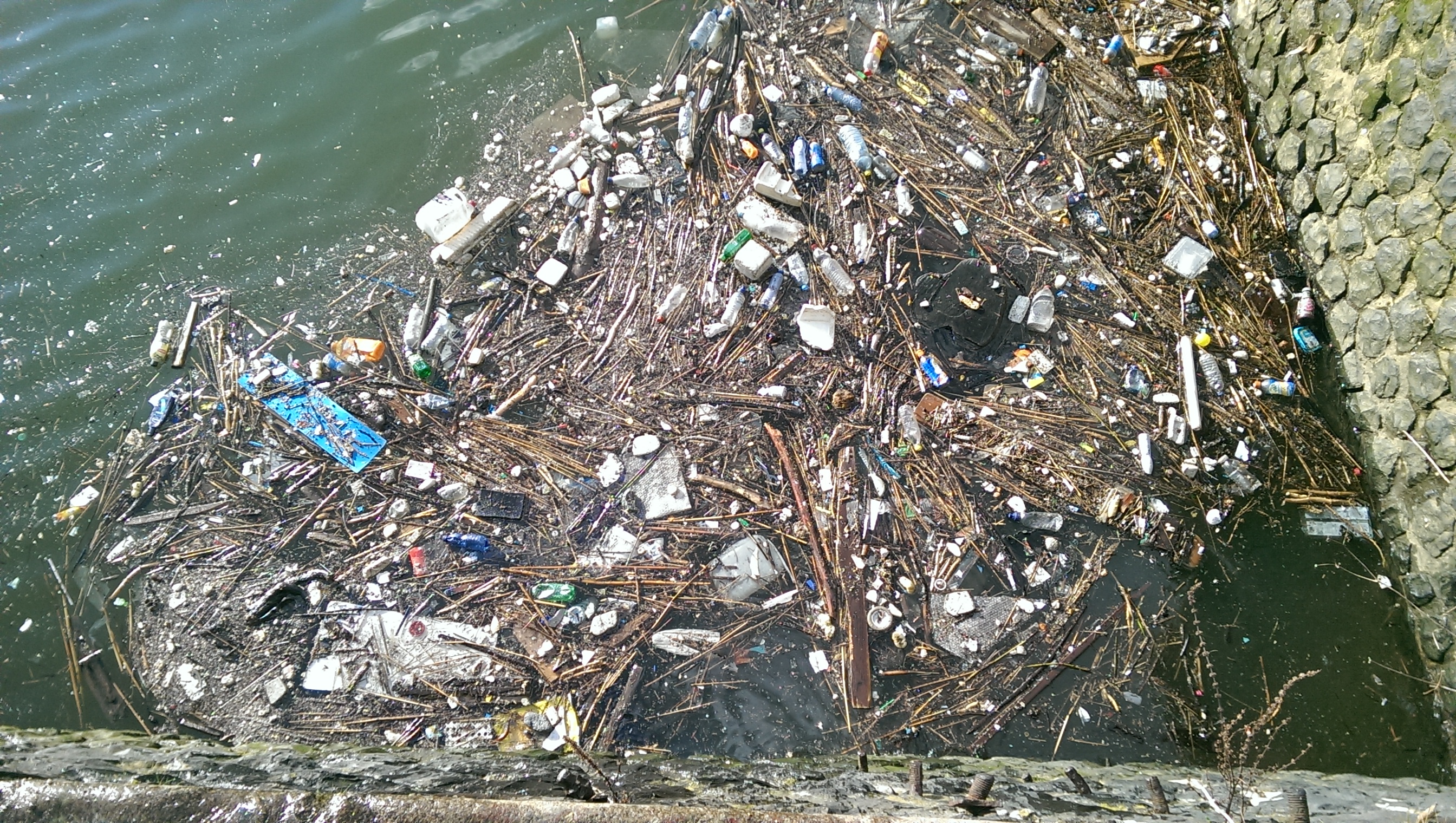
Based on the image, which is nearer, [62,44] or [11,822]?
[11,822]

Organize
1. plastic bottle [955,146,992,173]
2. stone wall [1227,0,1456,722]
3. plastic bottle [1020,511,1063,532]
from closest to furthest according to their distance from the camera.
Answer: stone wall [1227,0,1456,722]
plastic bottle [1020,511,1063,532]
plastic bottle [955,146,992,173]

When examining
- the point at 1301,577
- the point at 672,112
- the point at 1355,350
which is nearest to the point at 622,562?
the point at 672,112

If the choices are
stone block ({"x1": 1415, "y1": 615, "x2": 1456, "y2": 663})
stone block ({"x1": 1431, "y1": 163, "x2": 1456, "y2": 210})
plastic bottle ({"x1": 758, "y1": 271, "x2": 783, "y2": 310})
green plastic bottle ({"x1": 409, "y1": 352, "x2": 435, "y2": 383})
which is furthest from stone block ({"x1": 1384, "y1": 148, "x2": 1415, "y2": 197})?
green plastic bottle ({"x1": 409, "y1": 352, "x2": 435, "y2": 383})

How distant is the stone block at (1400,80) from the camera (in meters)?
3.28

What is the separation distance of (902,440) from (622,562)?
59.5 inches

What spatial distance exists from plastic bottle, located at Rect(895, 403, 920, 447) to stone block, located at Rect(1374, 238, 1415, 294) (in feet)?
7.49

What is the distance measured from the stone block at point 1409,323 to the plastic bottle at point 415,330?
15.8 ft

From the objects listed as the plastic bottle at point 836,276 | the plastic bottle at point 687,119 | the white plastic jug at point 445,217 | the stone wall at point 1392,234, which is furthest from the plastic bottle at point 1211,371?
the white plastic jug at point 445,217

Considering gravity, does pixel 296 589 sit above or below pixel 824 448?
below

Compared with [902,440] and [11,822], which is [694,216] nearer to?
[902,440]

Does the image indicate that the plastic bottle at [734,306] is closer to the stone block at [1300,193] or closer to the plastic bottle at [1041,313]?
the plastic bottle at [1041,313]

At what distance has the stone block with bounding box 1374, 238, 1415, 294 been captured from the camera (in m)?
3.33

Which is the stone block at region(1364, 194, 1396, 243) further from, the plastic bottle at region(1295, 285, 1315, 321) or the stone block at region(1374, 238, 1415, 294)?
the plastic bottle at region(1295, 285, 1315, 321)

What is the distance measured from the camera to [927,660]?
3316 mm
